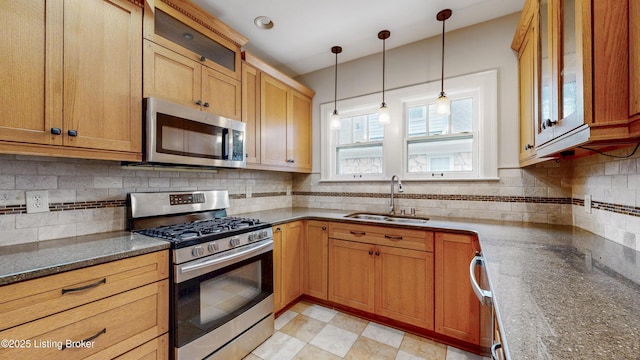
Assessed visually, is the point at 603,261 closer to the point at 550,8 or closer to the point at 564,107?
the point at 564,107

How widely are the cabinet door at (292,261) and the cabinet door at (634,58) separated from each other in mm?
2145

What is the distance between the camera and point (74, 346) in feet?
3.56

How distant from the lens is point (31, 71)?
1.19 meters

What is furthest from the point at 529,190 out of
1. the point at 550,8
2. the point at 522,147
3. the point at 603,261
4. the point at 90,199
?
→ the point at 90,199

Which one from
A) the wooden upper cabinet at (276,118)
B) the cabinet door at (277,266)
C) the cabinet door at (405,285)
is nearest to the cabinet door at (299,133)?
the wooden upper cabinet at (276,118)

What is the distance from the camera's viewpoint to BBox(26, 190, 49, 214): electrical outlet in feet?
4.67

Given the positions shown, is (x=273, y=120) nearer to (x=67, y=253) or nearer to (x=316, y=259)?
(x=316, y=259)

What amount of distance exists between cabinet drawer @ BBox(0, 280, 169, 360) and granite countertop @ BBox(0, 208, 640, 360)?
205 mm

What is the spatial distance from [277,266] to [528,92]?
246 cm

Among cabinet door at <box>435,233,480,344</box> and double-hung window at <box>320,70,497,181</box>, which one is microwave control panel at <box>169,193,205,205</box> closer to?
double-hung window at <box>320,70,497,181</box>

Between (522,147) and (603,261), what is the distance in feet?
4.16

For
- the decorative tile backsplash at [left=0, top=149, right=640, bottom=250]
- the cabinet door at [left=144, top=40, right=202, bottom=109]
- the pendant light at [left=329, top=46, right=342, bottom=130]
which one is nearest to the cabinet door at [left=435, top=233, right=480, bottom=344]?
the decorative tile backsplash at [left=0, top=149, right=640, bottom=250]

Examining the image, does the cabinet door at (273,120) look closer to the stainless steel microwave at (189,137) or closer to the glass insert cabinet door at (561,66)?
the stainless steel microwave at (189,137)

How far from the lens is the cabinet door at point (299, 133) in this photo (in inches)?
116
